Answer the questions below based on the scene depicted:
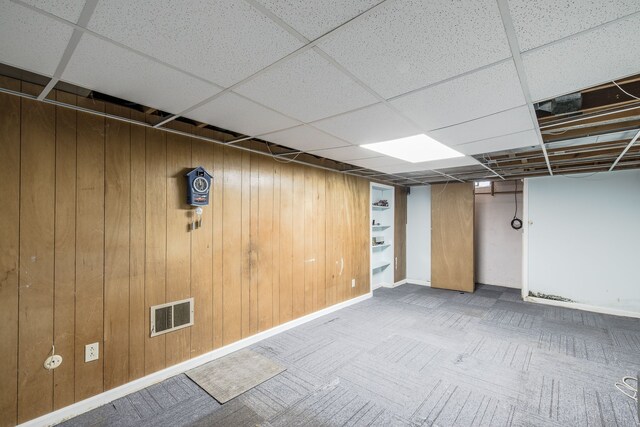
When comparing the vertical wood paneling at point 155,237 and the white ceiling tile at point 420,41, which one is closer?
the white ceiling tile at point 420,41

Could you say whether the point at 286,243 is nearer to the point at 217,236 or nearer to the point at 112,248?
the point at 217,236

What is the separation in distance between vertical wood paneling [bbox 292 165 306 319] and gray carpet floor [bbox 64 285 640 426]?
0.37 m

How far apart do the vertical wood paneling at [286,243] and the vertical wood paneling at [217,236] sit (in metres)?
0.84

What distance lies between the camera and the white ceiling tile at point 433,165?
3.54 m

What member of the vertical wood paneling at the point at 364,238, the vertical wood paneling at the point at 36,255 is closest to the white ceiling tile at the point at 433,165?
the vertical wood paneling at the point at 364,238

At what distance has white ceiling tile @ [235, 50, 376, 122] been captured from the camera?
→ 1.46 m

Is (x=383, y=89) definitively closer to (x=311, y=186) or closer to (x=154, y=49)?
(x=154, y=49)

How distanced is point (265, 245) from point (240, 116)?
1.64 meters

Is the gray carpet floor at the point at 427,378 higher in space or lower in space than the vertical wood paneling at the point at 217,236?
lower

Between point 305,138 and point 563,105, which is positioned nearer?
point 563,105

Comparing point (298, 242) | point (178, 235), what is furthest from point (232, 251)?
point (298, 242)

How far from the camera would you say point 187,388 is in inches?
93.7

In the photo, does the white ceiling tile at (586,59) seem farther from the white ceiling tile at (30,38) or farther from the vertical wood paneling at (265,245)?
the vertical wood paneling at (265,245)

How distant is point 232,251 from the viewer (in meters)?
3.02
